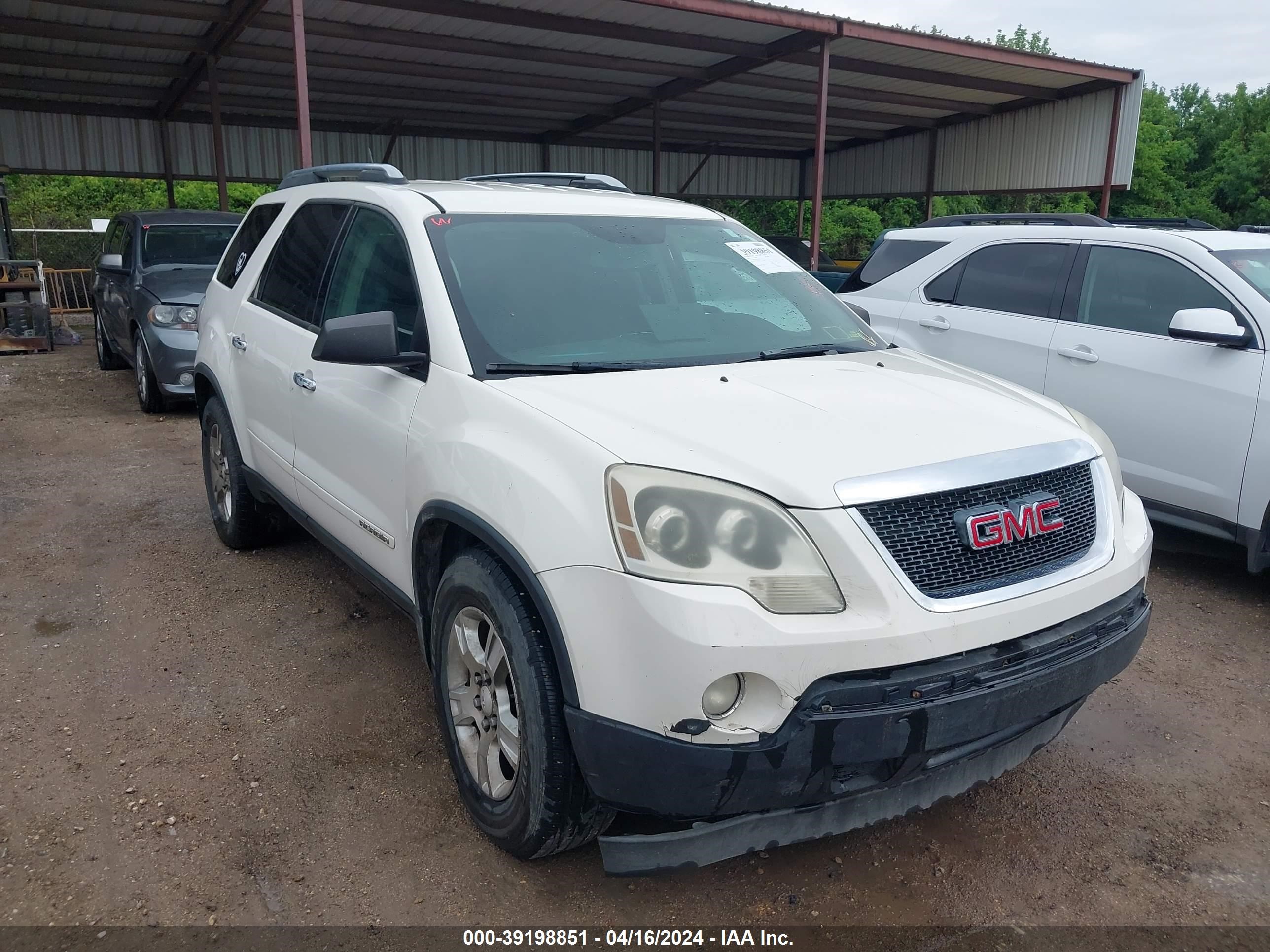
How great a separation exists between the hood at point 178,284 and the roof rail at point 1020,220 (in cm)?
592

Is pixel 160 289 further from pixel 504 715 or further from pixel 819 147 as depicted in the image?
pixel 819 147

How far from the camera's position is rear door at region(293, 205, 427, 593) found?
9.86 feet

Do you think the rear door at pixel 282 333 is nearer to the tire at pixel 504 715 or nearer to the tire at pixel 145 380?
the tire at pixel 504 715

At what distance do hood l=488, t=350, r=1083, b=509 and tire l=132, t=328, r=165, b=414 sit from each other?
23.1 feet

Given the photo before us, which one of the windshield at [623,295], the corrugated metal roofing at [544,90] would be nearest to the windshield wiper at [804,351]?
the windshield at [623,295]

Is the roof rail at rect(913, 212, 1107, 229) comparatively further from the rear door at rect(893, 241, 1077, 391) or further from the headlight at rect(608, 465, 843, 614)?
the headlight at rect(608, 465, 843, 614)

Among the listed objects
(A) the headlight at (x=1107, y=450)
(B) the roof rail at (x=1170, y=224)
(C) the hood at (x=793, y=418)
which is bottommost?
(A) the headlight at (x=1107, y=450)

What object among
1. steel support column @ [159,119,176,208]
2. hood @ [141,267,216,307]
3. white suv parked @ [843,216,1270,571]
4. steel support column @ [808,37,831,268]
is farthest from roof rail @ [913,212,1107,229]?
steel support column @ [159,119,176,208]

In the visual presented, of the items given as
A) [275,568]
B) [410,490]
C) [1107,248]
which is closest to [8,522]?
[275,568]

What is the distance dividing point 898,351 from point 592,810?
1.99 metres

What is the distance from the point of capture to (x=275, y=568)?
4910 mm

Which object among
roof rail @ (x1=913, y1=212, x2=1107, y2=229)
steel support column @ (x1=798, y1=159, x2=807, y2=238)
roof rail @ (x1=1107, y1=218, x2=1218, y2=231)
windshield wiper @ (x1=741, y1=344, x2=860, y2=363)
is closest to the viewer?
windshield wiper @ (x1=741, y1=344, x2=860, y2=363)

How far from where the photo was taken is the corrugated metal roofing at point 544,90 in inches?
462

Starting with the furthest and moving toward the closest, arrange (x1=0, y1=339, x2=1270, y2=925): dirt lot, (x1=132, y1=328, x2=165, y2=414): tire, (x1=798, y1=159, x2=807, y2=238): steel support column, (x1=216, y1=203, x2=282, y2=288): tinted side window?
(x1=798, y1=159, x2=807, y2=238): steel support column
(x1=132, y1=328, x2=165, y2=414): tire
(x1=216, y1=203, x2=282, y2=288): tinted side window
(x1=0, y1=339, x2=1270, y2=925): dirt lot
